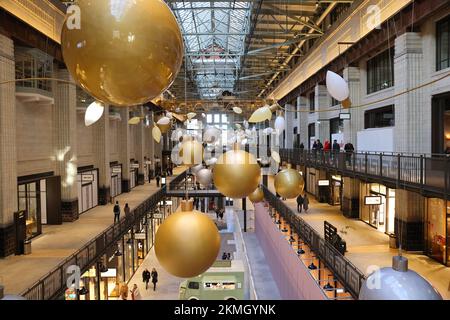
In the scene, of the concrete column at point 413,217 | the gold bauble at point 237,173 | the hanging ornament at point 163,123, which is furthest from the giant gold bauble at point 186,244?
the concrete column at point 413,217

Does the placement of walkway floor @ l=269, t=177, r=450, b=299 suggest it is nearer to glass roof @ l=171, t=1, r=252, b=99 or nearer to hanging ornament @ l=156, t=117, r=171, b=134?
hanging ornament @ l=156, t=117, r=171, b=134

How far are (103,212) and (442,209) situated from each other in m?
16.5

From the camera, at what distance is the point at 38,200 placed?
16969 mm

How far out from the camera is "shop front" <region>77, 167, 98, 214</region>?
1983 centimetres

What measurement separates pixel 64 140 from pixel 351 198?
15.1 metres

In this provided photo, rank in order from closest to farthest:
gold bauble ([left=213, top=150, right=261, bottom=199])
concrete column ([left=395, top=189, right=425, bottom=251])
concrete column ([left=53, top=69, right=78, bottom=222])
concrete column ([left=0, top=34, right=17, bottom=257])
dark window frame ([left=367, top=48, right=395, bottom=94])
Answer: gold bauble ([left=213, top=150, right=261, bottom=199]) < concrete column ([left=0, top=34, right=17, bottom=257]) < concrete column ([left=395, top=189, right=425, bottom=251]) < dark window frame ([left=367, top=48, right=395, bottom=94]) < concrete column ([left=53, top=69, right=78, bottom=222])

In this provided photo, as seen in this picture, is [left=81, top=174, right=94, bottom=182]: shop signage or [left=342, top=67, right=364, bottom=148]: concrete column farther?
[left=342, top=67, right=364, bottom=148]: concrete column

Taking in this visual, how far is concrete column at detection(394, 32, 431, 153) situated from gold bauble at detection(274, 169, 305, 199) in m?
10.1

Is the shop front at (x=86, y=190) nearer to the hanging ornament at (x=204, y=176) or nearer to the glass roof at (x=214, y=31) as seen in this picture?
the glass roof at (x=214, y=31)

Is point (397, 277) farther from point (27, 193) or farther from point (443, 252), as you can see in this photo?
point (27, 193)

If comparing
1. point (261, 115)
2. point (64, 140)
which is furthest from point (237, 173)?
point (64, 140)

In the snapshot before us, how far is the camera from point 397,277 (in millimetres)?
2211

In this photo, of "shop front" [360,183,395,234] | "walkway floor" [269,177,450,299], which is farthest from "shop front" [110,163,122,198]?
"shop front" [360,183,395,234]

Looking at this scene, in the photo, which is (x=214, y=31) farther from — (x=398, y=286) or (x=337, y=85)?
(x=398, y=286)
